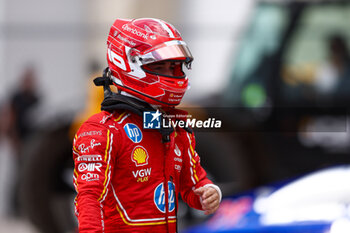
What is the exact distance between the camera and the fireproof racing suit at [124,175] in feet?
7.18

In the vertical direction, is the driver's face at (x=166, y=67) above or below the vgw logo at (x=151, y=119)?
above

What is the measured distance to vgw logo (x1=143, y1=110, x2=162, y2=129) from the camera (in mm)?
2254

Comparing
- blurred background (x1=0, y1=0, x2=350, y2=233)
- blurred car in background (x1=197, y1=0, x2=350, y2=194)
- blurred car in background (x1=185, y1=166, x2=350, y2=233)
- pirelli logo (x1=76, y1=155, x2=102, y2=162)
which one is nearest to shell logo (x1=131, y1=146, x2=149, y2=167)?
pirelli logo (x1=76, y1=155, x2=102, y2=162)

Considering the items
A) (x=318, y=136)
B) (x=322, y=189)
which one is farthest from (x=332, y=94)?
(x=322, y=189)

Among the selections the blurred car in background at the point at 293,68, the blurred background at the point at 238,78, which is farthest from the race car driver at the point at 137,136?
the blurred car in background at the point at 293,68

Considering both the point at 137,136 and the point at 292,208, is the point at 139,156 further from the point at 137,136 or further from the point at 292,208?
the point at 292,208

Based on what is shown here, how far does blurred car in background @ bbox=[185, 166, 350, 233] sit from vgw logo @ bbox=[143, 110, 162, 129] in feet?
5.73

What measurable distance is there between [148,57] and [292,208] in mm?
2409

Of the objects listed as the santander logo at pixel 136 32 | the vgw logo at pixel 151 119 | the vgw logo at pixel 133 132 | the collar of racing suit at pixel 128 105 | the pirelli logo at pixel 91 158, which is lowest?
the pirelli logo at pixel 91 158

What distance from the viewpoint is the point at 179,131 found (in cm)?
234

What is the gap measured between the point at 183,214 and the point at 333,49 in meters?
2.22

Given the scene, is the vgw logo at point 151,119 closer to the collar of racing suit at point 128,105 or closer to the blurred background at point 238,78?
the collar of racing suit at point 128,105

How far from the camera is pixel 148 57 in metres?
2.28

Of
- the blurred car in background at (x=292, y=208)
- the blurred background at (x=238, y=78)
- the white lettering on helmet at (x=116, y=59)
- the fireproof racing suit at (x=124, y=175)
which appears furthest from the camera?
the blurred background at (x=238, y=78)
